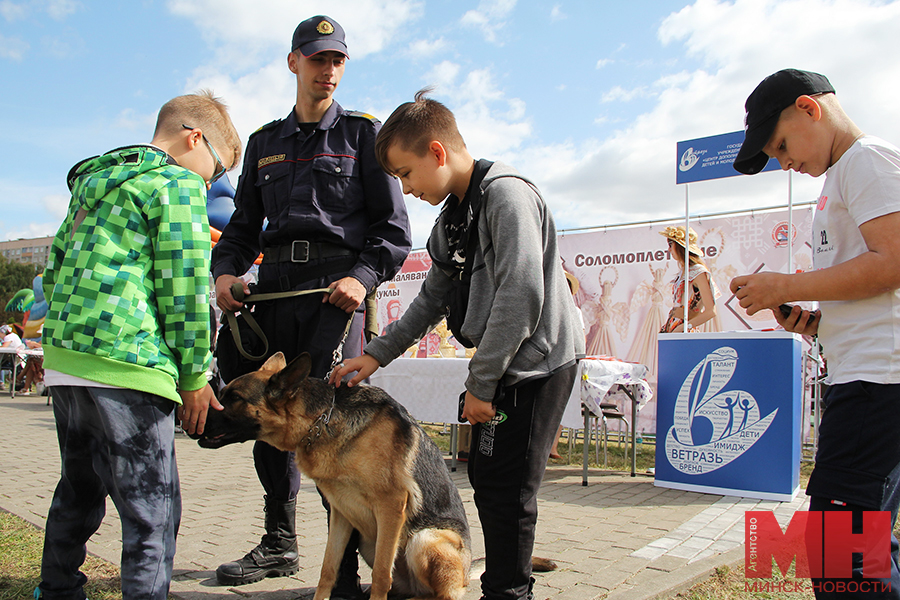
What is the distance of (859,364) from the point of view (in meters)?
1.69

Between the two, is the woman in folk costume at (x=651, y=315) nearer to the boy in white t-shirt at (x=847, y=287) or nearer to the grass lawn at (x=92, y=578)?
the grass lawn at (x=92, y=578)

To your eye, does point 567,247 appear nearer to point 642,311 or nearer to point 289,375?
point 642,311

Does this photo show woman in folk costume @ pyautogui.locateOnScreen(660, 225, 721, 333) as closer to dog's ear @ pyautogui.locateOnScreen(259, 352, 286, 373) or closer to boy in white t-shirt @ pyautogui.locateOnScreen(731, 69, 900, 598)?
boy in white t-shirt @ pyautogui.locateOnScreen(731, 69, 900, 598)

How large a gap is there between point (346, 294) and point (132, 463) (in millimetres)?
1073

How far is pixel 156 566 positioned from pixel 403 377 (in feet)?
16.5

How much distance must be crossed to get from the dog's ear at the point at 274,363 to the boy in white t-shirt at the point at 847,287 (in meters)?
1.96

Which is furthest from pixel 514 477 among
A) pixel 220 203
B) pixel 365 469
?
pixel 220 203

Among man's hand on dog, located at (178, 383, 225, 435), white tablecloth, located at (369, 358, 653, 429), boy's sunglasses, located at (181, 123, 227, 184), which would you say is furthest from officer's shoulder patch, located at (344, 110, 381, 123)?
white tablecloth, located at (369, 358, 653, 429)

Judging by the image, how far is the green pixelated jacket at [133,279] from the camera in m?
1.87

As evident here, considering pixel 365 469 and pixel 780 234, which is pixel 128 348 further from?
pixel 780 234

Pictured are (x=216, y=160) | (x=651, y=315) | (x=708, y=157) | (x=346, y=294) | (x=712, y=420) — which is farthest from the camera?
(x=651, y=315)

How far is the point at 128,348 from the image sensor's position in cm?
189
